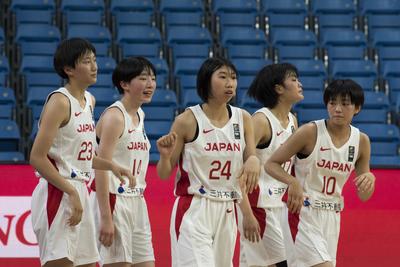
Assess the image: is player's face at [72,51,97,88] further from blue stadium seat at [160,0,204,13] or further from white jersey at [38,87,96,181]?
blue stadium seat at [160,0,204,13]

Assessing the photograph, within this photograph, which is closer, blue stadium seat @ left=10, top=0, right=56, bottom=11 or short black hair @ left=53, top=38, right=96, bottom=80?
→ short black hair @ left=53, top=38, right=96, bottom=80

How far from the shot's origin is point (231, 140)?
6844 millimetres

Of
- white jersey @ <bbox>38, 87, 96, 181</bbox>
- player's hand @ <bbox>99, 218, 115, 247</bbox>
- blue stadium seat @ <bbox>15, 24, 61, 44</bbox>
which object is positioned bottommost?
player's hand @ <bbox>99, 218, 115, 247</bbox>

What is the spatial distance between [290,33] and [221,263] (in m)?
8.84

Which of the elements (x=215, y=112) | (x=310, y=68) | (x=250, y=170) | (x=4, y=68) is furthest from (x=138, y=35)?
(x=250, y=170)

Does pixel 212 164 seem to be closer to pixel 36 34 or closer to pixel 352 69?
pixel 352 69

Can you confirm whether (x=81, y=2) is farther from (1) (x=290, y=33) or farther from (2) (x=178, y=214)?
(2) (x=178, y=214)

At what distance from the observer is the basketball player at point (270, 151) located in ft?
26.1

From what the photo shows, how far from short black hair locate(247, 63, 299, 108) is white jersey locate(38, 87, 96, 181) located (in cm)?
195

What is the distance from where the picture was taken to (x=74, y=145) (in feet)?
21.8

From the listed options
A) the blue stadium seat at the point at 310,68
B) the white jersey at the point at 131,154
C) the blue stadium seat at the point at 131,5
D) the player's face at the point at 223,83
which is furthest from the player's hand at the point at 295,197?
the blue stadium seat at the point at 131,5

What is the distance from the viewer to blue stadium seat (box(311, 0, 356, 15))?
15.8 m

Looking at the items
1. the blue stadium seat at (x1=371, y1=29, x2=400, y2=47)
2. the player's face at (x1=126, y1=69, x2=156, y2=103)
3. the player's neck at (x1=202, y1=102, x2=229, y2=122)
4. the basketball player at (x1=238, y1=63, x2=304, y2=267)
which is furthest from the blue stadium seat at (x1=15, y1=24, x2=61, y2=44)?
the player's neck at (x1=202, y1=102, x2=229, y2=122)

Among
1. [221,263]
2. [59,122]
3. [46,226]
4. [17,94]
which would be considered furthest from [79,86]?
[17,94]
